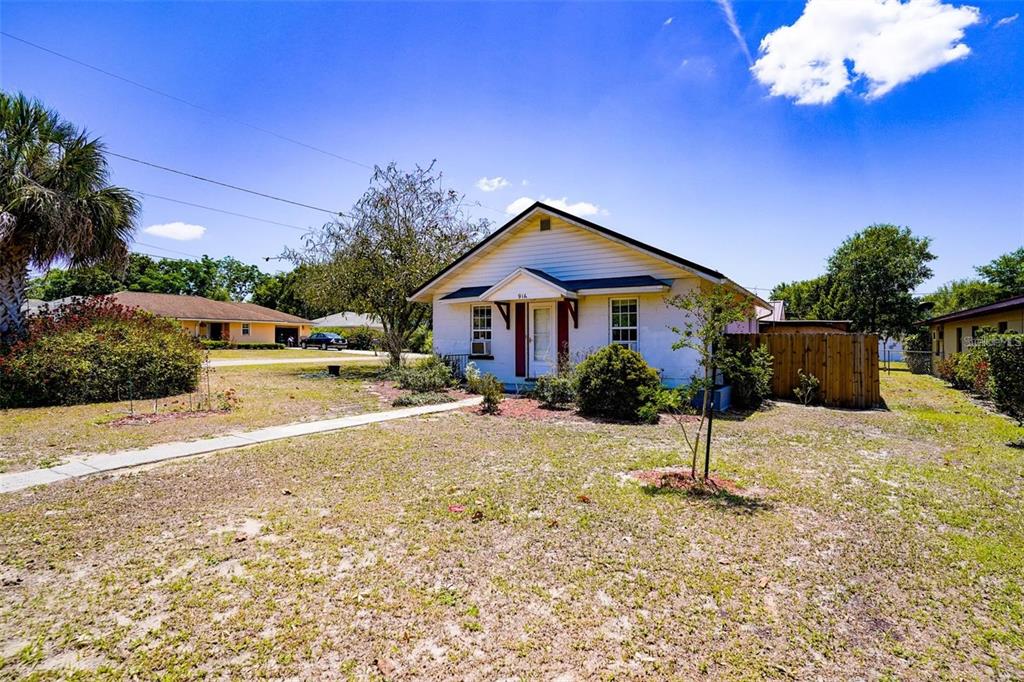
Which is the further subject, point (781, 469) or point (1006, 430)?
point (1006, 430)

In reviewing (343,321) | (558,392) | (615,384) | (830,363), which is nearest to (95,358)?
(558,392)

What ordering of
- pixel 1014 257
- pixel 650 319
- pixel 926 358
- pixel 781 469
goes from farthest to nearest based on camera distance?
pixel 1014 257
pixel 926 358
pixel 650 319
pixel 781 469

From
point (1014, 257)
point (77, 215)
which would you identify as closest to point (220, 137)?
point (77, 215)

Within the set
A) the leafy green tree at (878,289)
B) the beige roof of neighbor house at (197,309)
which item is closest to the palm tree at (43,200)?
the beige roof of neighbor house at (197,309)

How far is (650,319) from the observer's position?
46.2 feet

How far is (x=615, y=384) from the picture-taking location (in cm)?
1075

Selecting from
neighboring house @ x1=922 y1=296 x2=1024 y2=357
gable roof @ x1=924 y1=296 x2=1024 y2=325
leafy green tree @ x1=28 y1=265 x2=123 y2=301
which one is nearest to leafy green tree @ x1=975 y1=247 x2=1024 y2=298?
neighboring house @ x1=922 y1=296 x2=1024 y2=357

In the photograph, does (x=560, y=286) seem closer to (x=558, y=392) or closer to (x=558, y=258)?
(x=558, y=258)

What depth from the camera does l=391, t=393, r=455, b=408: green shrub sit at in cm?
1275

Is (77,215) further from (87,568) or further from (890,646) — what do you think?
(890,646)

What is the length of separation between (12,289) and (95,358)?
10.5 feet

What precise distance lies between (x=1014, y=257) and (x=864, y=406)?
5599 cm

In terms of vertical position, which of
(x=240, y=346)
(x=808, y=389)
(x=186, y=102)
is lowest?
(x=808, y=389)

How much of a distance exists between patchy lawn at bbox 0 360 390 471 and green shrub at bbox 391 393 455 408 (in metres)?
0.39
